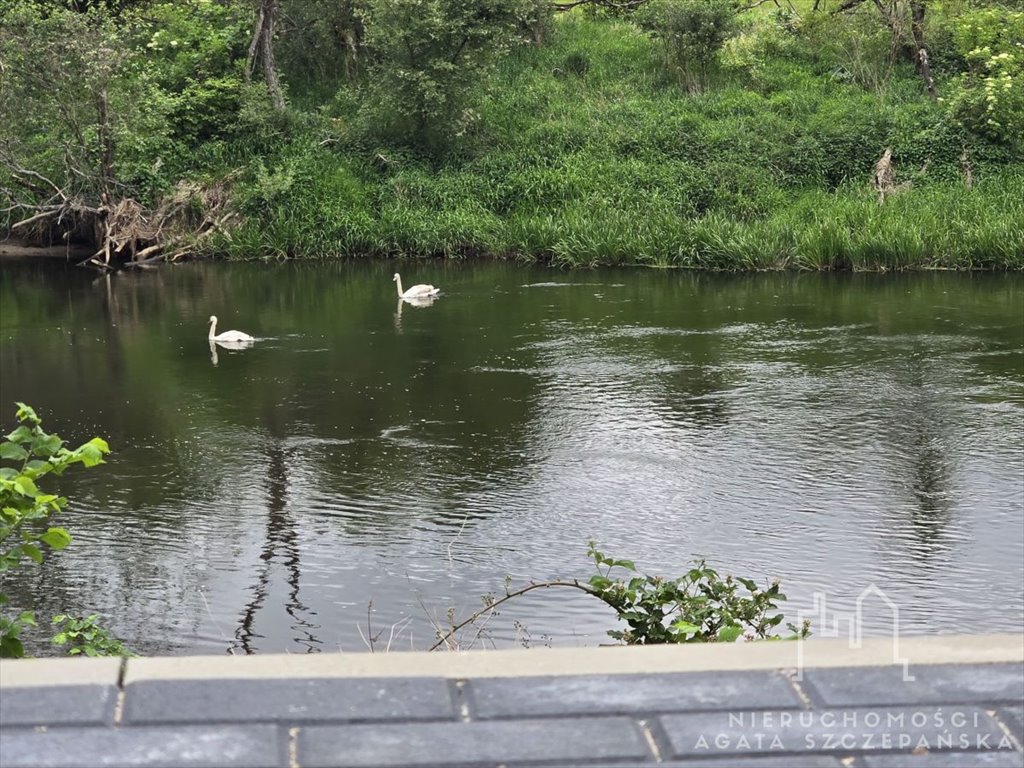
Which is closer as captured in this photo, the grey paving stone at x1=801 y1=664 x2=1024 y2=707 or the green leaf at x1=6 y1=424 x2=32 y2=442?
the grey paving stone at x1=801 y1=664 x2=1024 y2=707

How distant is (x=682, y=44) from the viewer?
31703 mm

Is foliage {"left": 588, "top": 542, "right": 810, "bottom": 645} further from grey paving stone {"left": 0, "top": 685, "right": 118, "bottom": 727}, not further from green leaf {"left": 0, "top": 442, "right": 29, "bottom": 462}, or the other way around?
grey paving stone {"left": 0, "top": 685, "right": 118, "bottom": 727}

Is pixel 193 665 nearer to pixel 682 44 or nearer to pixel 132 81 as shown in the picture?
pixel 132 81

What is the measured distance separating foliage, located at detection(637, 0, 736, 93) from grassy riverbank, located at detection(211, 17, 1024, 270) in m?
0.45

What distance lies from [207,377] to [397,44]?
1465 centimetres

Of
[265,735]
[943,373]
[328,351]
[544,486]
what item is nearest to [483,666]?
[265,735]

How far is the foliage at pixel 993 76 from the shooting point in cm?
2680

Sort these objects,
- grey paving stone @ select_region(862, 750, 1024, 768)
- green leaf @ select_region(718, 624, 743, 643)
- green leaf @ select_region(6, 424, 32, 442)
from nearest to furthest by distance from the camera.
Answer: grey paving stone @ select_region(862, 750, 1024, 768) → green leaf @ select_region(6, 424, 32, 442) → green leaf @ select_region(718, 624, 743, 643)

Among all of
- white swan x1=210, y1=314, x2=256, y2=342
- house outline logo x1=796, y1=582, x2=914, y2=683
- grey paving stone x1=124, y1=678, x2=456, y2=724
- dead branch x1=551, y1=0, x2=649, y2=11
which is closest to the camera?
grey paving stone x1=124, y1=678, x2=456, y2=724

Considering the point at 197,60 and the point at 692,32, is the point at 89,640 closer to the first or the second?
the point at 197,60

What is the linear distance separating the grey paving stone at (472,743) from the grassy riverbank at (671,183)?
21.1m

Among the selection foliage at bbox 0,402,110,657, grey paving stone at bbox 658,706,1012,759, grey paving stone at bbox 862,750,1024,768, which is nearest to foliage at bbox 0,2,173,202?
foliage at bbox 0,402,110,657

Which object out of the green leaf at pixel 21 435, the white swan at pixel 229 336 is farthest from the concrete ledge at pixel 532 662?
the white swan at pixel 229 336

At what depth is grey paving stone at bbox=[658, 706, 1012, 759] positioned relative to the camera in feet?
9.91
